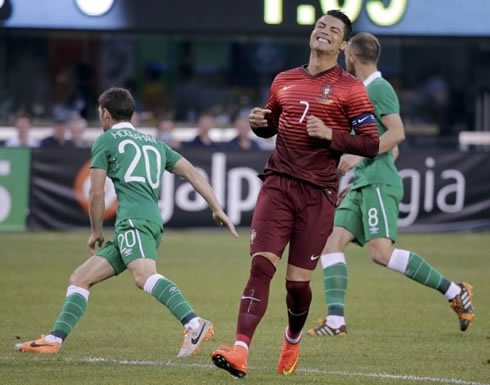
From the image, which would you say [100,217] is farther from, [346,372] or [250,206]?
[250,206]

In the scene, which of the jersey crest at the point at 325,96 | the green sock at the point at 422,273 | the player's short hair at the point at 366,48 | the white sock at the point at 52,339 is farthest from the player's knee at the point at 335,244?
the jersey crest at the point at 325,96

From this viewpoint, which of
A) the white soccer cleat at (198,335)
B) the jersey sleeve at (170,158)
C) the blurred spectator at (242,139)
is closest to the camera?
the white soccer cleat at (198,335)

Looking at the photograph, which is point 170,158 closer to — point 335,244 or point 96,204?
point 96,204

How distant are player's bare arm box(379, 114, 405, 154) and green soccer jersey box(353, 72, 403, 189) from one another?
7 cm

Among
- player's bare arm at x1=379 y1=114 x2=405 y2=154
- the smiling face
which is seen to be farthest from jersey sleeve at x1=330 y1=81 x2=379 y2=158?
player's bare arm at x1=379 y1=114 x2=405 y2=154

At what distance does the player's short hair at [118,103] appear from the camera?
843 centimetres

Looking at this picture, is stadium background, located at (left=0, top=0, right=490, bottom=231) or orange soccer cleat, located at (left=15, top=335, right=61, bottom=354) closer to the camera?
orange soccer cleat, located at (left=15, top=335, right=61, bottom=354)

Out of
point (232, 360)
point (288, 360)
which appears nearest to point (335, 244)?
point (288, 360)

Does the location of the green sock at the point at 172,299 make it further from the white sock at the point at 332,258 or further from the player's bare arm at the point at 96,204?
the white sock at the point at 332,258

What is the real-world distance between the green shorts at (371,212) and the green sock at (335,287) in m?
0.31

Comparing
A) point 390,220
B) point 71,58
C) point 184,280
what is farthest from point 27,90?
point 390,220

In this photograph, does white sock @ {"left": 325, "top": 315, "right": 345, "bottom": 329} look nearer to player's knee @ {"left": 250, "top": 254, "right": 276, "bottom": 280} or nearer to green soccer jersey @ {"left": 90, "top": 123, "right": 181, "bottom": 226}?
green soccer jersey @ {"left": 90, "top": 123, "right": 181, "bottom": 226}

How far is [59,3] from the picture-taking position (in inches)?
688

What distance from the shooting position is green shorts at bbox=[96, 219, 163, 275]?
8.27 m
